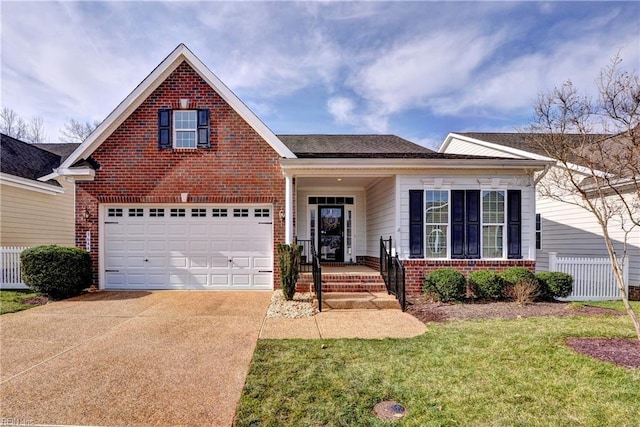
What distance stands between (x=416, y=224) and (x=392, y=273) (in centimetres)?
156

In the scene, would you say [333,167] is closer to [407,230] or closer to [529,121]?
[407,230]

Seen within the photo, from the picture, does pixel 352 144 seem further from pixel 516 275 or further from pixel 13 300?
pixel 13 300

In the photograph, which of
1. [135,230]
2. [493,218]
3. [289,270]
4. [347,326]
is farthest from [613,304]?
[135,230]

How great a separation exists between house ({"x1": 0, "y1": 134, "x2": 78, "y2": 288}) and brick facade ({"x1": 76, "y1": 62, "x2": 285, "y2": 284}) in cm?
139

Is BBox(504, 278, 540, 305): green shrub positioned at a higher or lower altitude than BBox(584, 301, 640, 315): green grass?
higher

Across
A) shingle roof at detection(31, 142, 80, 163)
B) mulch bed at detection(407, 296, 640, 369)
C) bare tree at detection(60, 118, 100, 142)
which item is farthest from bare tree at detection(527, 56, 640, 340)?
bare tree at detection(60, 118, 100, 142)

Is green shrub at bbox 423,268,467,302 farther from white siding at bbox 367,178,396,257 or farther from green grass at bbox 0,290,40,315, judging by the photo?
green grass at bbox 0,290,40,315

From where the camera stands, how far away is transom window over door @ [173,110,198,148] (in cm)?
1025

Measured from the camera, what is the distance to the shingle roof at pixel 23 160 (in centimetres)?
1214

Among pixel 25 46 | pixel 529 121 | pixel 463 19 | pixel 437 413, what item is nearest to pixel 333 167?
pixel 529 121

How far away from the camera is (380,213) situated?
1130 cm

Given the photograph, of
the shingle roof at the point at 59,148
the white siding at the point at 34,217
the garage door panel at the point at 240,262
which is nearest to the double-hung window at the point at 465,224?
the garage door panel at the point at 240,262

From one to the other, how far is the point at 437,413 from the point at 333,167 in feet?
22.7

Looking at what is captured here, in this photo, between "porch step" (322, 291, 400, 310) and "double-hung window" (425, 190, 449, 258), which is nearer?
"porch step" (322, 291, 400, 310)
